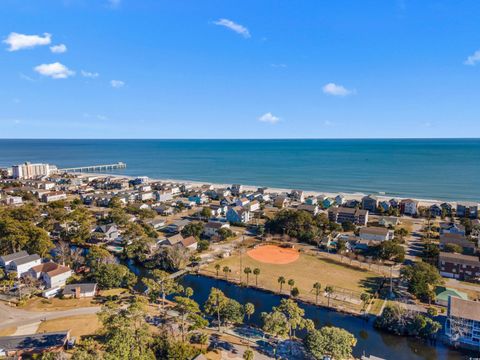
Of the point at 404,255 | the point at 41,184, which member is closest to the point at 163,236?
the point at 404,255

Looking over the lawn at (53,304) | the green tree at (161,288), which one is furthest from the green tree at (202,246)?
the lawn at (53,304)

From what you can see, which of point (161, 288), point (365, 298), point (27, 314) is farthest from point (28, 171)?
point (365, 298)

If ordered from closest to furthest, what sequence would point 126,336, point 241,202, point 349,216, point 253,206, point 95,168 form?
point 126,336, point 349,216, point 253,206, point 241,202, point 95,168

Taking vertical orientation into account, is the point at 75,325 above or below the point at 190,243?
below

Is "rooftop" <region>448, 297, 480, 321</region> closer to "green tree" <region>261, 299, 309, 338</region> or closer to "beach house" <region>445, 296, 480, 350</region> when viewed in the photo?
"beach house" <region>445, 296, 480, 350</region>

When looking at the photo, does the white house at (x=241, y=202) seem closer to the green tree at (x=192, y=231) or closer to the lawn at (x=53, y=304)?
the green tree at (x=192, y=231)

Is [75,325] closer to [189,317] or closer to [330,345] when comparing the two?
[189,317]

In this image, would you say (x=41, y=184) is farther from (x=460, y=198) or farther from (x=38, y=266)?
(x=460, y=198)
